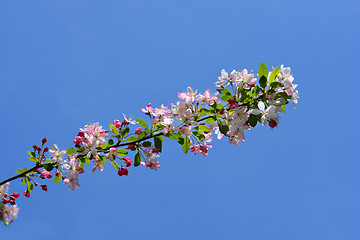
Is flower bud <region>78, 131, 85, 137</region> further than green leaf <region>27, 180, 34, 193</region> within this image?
No

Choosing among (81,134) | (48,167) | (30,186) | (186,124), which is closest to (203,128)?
(186,124)

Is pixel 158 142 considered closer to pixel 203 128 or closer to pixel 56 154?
pixel 203 128

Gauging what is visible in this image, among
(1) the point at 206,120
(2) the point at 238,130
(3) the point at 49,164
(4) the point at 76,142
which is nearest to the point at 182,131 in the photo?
(1) the point at 206,120

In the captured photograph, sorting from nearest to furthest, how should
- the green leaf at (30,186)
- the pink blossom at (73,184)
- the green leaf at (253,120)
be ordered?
the green leaf at (253,120) → the pink blossom at (73,184) → the green leaf at (30,186)

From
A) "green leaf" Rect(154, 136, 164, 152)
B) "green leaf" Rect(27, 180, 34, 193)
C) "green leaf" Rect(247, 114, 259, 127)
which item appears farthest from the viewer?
"green leaf" Rect(27, 180, 34, 193)

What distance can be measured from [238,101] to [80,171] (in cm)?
171

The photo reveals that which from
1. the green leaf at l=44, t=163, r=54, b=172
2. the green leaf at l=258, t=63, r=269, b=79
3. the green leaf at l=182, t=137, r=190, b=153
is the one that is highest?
the green leaf at l=258, t=63, r=269, b=79

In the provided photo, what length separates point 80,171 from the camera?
3.05 meters

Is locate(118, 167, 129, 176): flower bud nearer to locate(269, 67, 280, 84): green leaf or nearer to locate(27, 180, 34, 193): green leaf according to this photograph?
locate(27, 180, 34, 193): green leaf

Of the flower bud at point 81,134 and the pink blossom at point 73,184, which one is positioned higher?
the flower bud at point 81,134

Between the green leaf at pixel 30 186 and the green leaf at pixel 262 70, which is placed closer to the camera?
the green leaf at pixel 262 70

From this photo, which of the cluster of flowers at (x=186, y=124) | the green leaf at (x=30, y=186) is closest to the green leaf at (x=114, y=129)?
the cluster of flowers at (x=186, y=124)

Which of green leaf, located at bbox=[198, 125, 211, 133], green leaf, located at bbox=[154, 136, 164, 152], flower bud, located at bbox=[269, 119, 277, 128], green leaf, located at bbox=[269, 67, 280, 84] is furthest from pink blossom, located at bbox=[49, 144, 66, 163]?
green leaf, located at bbox=[269, 67, 280, 84]

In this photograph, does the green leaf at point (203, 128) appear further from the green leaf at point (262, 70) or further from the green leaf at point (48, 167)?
the green leaf at point (48, 167)
